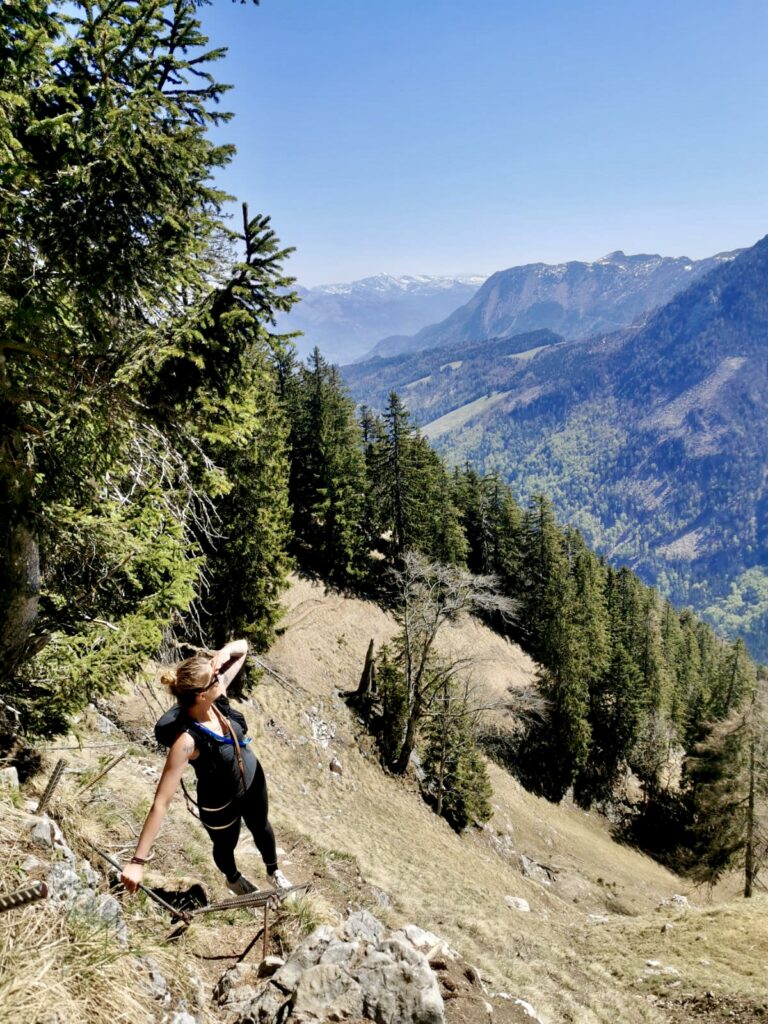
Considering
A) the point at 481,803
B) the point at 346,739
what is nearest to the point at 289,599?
the point at 346,739

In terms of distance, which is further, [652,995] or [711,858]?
[711,858]

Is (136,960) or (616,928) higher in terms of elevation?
(136,960)

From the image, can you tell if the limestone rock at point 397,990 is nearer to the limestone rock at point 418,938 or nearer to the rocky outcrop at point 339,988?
the rocky outcrop at point 339,988

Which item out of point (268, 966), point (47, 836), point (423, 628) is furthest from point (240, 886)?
point (423, 628)

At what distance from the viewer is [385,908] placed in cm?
972

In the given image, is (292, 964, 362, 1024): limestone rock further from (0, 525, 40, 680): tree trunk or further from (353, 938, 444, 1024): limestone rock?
(0, 525, 40, 680): tree trunk

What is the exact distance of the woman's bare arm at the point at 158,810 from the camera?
359 cm

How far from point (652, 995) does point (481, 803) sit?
16.2 m

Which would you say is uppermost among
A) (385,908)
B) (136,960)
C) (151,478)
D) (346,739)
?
(151,478)

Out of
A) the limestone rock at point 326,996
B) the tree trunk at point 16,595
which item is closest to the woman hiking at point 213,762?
the limestone rock at point 326,996

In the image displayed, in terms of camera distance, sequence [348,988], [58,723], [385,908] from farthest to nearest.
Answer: [385,908], [58,723], [348,988]

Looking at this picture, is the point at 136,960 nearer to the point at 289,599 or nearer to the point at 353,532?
the point at 289,599

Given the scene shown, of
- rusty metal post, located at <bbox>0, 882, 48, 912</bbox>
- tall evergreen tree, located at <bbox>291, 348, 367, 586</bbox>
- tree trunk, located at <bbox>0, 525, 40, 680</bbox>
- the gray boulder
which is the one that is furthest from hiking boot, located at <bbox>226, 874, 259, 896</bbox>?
tall evergreen tree, located at <bbox>291, 348, 367, 586</bbox>

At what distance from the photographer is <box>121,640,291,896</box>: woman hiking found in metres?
3.77
